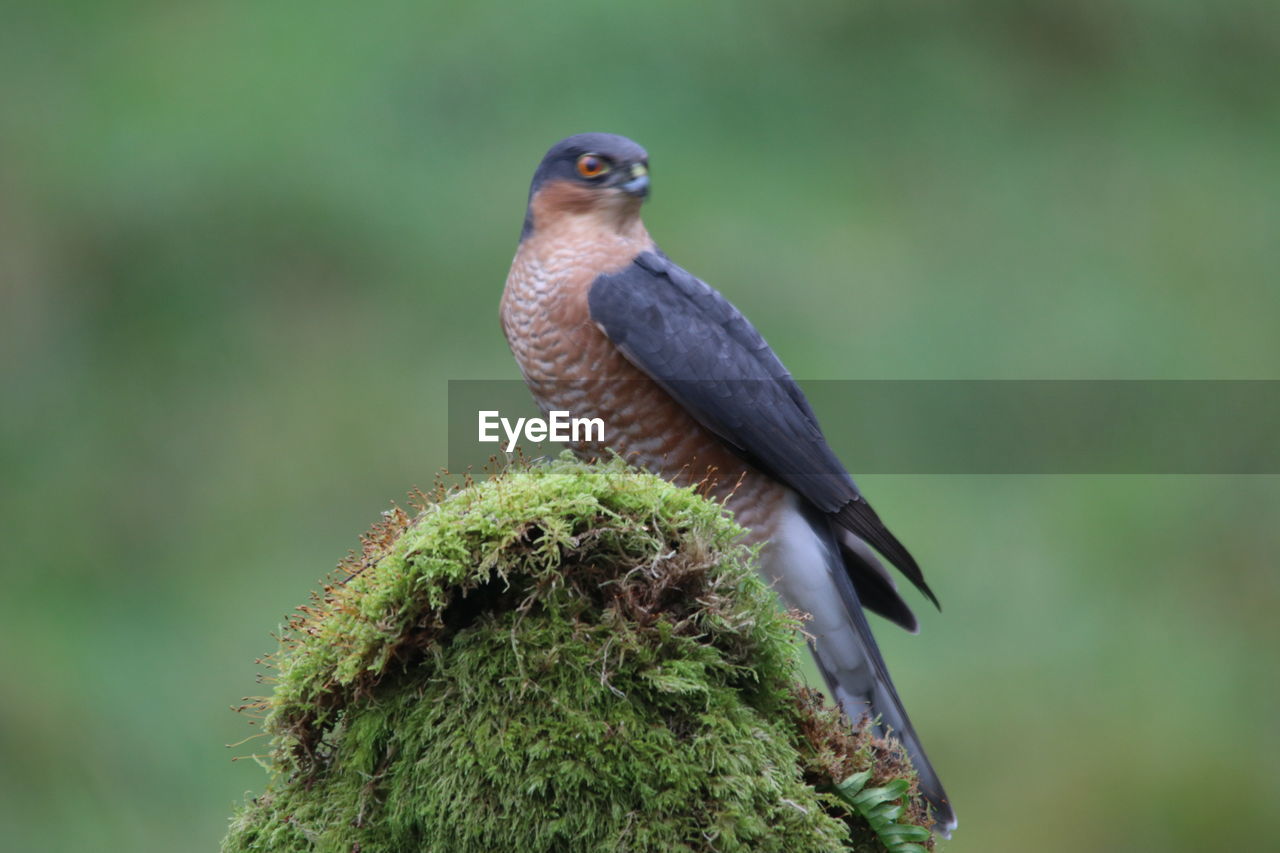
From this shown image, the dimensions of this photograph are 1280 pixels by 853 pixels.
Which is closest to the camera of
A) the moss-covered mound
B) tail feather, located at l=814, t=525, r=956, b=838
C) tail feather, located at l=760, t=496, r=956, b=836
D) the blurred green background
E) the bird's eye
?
the moss-covered mound

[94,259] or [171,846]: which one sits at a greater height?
[94,259]

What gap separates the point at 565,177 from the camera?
3457 mm

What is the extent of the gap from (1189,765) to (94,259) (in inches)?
249

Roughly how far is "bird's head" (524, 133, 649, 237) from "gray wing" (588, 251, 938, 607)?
29 centimetres

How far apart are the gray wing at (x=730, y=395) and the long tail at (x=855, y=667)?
109 millimetres

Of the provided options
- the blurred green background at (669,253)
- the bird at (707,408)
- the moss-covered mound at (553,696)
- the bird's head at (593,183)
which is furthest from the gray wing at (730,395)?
the blurred green background at (669,253)

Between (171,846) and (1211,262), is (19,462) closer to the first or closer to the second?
(171,846)

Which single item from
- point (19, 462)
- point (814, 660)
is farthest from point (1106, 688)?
point (19, 462)

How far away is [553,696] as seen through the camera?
2.02 meters

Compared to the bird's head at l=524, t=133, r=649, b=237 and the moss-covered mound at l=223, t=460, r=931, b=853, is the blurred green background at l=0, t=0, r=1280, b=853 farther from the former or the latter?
the moss-covered mound at l=223, t=460, r=931, b=853

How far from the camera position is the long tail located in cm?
304

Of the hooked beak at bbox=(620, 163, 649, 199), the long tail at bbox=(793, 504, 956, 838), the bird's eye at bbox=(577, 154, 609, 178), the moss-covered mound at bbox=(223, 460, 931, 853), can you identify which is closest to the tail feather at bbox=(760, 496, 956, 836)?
the long tail at bbox=(793, 504, 956, 838)

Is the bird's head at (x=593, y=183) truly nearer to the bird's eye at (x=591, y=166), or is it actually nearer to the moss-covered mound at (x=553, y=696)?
A: the bird's eye at (x=591, y=166)

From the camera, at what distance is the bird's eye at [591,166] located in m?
3.39
